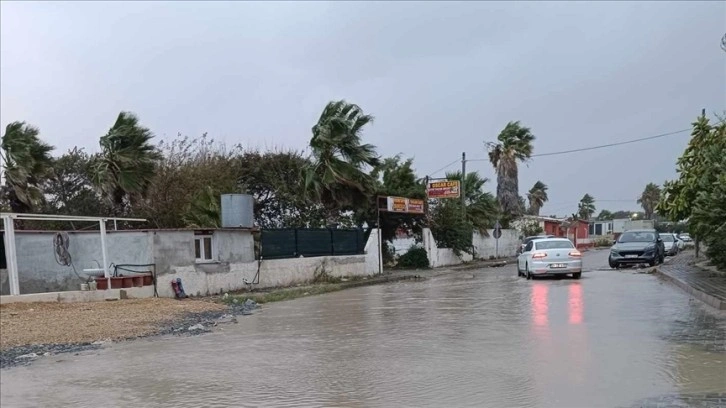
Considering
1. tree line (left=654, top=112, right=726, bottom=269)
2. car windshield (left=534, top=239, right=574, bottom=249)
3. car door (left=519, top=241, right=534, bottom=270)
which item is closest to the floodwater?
tree line (left=654, top=112, right=726, bottom=269)

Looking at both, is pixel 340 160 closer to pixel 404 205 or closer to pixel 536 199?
pixel 404 205

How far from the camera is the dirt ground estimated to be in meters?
11.3

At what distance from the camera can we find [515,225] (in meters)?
53.2

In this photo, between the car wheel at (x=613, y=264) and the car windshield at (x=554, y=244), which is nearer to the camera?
the car windshield at (x=554, y=244)

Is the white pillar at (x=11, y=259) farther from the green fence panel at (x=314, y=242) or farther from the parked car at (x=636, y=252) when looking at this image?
the parked car at (x=636, y=252)

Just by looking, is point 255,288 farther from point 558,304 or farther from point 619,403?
point 619,403

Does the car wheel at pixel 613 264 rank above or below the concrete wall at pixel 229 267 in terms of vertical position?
below

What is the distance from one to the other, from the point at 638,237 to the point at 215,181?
63.7ft

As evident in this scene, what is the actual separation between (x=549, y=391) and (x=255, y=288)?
16252mm

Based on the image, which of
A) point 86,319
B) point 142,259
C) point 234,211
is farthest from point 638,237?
point 86,319

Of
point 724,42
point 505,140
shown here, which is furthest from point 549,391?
point 505,140

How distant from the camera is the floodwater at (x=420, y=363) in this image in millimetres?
6910

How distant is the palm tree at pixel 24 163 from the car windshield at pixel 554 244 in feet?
58.8

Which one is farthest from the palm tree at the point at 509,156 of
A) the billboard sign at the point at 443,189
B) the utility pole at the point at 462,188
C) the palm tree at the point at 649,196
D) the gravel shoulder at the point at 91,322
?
the palm tree at the point at 649,196
